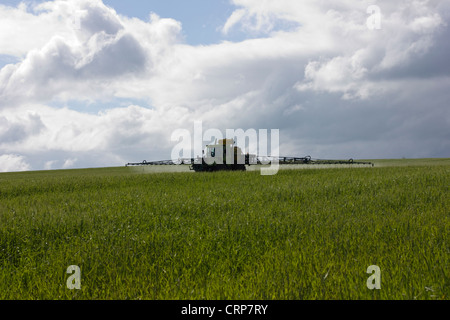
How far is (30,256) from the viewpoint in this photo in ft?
26.6

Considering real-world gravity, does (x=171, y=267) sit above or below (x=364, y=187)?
below

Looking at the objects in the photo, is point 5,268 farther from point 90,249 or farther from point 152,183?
point 152,183

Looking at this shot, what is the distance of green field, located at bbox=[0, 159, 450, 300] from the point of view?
5508 millimetres

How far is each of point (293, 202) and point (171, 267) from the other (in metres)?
6.72

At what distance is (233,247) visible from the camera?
761 cm

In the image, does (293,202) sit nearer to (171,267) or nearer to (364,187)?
(364,187)

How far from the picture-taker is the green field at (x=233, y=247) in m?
5.51

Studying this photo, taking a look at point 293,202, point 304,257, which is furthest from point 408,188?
point 304,257

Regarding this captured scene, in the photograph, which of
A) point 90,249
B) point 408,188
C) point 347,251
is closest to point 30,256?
point 90,249

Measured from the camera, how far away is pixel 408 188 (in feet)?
48.2
